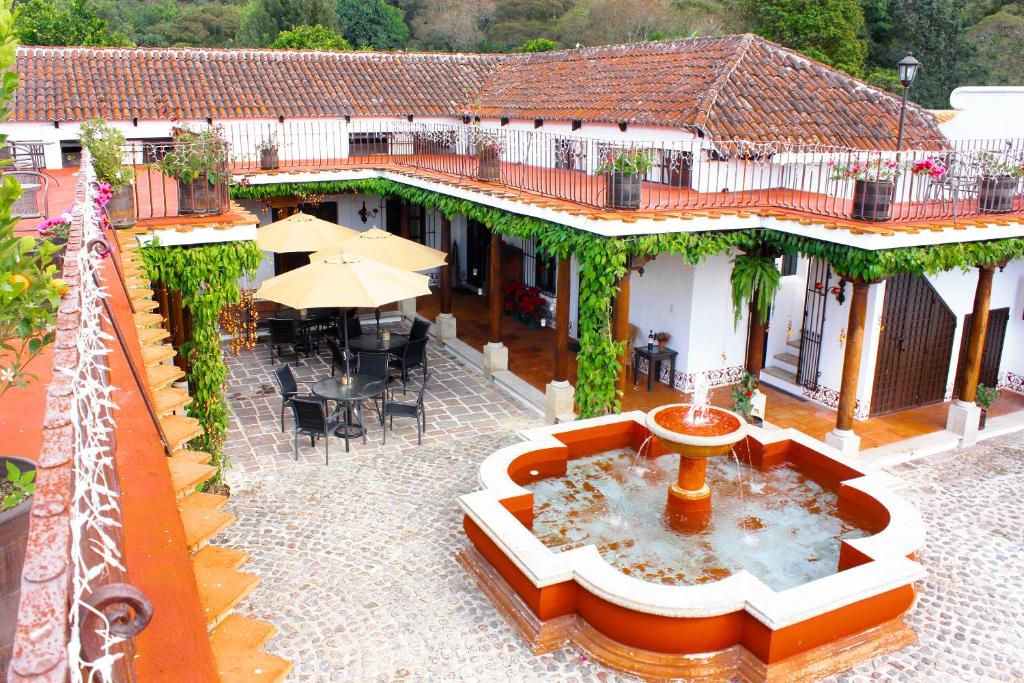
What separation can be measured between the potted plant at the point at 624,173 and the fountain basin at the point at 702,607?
15.7 feet

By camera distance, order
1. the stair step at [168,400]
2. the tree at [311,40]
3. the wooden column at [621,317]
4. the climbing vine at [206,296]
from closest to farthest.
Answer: the stair step at [168,400] < the climbing vine at [206,296] < the wooden column at [621,317] < the tree at [311,40]

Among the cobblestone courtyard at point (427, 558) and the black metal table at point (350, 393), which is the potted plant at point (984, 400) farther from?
the black metal table at point (350, 393)

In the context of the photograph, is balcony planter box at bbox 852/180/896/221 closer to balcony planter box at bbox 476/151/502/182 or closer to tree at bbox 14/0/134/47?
balcony planter box at bbox 476/151/502/182

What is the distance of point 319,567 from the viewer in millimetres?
8922

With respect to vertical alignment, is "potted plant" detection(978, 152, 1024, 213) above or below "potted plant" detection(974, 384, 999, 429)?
above

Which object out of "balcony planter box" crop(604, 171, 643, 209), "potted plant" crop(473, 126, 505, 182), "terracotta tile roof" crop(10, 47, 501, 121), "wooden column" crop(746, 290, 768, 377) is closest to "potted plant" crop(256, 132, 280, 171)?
"terracotta tile roof" crop(10, 47, 501, 121)

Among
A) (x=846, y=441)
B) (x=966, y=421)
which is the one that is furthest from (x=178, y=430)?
(x=966, y=421)

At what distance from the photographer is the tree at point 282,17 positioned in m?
50.6

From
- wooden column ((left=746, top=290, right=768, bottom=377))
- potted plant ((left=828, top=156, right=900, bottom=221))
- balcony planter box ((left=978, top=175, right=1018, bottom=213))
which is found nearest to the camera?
potted plant ((left=828, top=156, right=900, bottom=221))

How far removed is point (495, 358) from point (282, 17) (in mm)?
43697

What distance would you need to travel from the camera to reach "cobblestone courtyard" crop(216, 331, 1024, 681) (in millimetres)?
7473

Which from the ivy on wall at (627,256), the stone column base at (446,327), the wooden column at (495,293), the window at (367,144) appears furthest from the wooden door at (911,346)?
the window at (367,144)

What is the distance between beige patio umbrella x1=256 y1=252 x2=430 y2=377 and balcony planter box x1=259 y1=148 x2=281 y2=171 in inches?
229

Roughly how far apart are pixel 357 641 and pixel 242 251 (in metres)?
5.14
